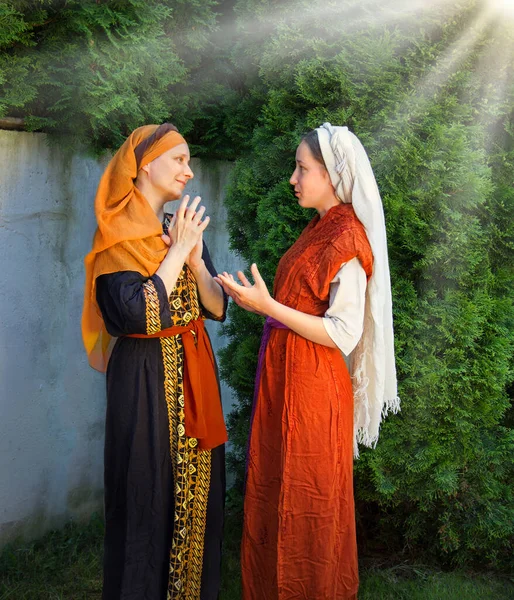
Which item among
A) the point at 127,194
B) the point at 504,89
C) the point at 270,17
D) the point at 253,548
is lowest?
the point at 253,548

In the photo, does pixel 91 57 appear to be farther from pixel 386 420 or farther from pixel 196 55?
pixel 386 420

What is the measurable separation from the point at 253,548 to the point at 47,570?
1.53 metres

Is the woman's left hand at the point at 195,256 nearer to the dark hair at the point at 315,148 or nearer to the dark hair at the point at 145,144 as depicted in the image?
the dark hair at the point at 145,144

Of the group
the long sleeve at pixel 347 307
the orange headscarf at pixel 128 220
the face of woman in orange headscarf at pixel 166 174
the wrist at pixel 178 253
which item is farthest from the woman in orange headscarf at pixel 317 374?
the face of woman in orange headscarf at pixel 166 174

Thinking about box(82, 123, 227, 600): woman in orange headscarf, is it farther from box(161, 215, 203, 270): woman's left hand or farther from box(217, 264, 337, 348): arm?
box(217, 264, 337, 348): arm

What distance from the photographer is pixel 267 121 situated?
321cm

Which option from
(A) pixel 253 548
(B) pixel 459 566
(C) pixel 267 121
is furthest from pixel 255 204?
(B) pixel 459 566

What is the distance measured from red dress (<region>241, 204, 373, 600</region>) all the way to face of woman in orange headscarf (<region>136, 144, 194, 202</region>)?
0.57 metres

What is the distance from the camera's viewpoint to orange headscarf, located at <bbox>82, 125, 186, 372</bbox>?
7.95 ft

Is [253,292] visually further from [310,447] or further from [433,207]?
[433,207]

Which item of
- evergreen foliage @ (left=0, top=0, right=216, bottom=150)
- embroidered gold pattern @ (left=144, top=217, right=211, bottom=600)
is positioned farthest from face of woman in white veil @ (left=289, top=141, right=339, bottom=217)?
evergreen foliage @ (left=0, top=0, right=216, bottom=150)

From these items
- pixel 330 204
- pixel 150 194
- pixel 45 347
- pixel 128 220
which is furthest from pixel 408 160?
pixel 45 347

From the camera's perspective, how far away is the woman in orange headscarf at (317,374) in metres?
2.29

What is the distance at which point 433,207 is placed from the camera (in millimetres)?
2883
